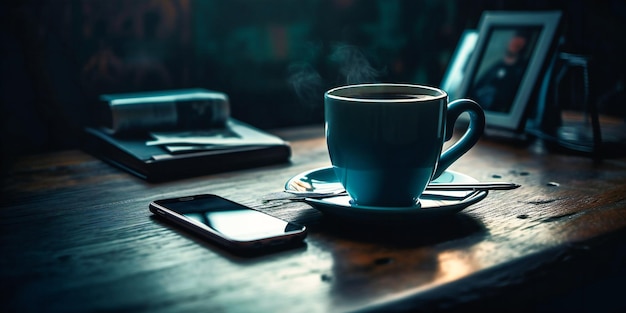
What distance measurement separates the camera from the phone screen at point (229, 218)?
68 centimetres

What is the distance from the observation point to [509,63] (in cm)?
133

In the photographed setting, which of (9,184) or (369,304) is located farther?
(9,184)

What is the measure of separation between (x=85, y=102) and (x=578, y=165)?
889 millimetres

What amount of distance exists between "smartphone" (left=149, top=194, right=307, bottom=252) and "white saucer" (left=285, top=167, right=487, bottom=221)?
1.9 inches

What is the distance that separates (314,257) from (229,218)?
0.43 ft

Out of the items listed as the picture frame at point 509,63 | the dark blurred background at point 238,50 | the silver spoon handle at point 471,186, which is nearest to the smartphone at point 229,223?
the silver spoon handle at point 471,186

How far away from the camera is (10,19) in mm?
1184

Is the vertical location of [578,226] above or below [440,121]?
below

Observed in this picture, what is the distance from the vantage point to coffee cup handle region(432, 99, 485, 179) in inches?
30.3

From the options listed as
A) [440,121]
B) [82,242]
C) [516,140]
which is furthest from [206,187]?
[516,140]

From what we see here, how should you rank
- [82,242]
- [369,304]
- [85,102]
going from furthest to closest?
1. [85,102]
2. [82,242]
3. [369,304]

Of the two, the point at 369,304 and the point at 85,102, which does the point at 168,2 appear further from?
the point at 369,304

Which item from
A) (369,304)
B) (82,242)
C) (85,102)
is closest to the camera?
(369,304)

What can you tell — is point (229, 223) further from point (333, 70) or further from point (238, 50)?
point (333, 70)
